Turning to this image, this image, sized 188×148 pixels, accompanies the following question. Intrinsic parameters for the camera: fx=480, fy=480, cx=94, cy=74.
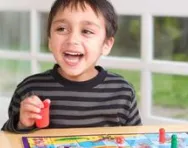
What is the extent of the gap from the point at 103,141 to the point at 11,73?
1.24 metres

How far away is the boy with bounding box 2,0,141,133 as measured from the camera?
1.04 meters

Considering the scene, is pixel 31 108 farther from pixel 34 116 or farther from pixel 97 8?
pixel 97 8

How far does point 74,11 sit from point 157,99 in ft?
2.76

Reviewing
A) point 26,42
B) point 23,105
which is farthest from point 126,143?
point 26,42

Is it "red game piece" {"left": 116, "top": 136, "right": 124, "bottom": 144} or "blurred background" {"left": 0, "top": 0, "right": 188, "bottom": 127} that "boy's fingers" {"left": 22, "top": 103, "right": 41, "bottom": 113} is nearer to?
"red game piece" {"left": 116, "top": 136, "right": 124, "bottom": 144}

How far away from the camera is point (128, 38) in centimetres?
183

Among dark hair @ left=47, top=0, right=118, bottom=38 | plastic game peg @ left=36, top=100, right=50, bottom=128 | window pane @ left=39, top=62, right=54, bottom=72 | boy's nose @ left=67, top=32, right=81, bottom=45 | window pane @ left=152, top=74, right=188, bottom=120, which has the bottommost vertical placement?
window pane @ left=152, top=74, right=188, bottom=120

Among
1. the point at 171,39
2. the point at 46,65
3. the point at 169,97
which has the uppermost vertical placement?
the point at 171,39

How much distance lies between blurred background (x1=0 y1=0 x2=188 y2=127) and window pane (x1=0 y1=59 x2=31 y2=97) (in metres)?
0.08

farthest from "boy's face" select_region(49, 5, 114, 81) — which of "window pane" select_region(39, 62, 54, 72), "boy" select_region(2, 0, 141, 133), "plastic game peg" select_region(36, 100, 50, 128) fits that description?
"window pane" select_region(39, 62, 54, 72)

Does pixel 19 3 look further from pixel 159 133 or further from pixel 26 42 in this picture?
pixel 159 133

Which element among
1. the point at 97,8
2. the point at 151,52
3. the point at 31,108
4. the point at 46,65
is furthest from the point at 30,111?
the point at 46,65

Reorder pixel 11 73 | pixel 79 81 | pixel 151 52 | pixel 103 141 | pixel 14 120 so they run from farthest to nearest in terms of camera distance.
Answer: pixel 11 73 → pixel 151 52 → pixel 79 81 → pixel 14 120 → pixel 103 141

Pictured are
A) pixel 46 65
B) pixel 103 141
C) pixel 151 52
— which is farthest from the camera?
pixel 46 65
